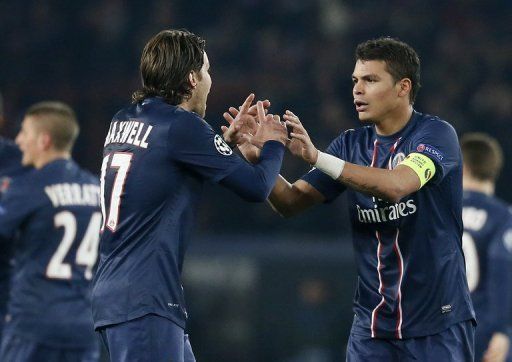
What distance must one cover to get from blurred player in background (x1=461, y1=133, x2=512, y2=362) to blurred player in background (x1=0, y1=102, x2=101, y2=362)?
104 inches

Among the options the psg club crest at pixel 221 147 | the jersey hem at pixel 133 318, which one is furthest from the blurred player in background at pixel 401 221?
the jersey hem at pixel 133 318

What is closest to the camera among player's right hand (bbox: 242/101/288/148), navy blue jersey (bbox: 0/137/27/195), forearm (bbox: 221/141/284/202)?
forearm (bbox: 221/141/284/202)

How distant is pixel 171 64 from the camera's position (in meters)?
4.56

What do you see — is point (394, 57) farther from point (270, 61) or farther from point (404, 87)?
point (270, 61)

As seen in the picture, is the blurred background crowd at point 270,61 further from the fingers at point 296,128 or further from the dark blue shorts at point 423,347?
the fingers at point 296,128

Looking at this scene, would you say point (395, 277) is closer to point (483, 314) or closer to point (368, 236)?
point (368, 236)

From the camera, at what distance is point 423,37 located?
14289 millimetres

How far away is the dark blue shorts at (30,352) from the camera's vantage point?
6535 mm

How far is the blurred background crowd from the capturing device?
12.5m

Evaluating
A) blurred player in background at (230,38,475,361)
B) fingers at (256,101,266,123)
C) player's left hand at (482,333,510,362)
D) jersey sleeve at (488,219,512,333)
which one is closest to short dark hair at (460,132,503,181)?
jersey sleeve at (488,219,512,333)

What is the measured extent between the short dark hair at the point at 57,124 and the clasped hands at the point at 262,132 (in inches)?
80.2

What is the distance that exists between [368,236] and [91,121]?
860 centimetres

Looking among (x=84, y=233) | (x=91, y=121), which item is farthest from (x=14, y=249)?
(x=91, y=121)

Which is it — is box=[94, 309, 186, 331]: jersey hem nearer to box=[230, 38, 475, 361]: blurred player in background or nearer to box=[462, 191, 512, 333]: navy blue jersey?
box=[230, 38, 475, 361]: blurred player in background
